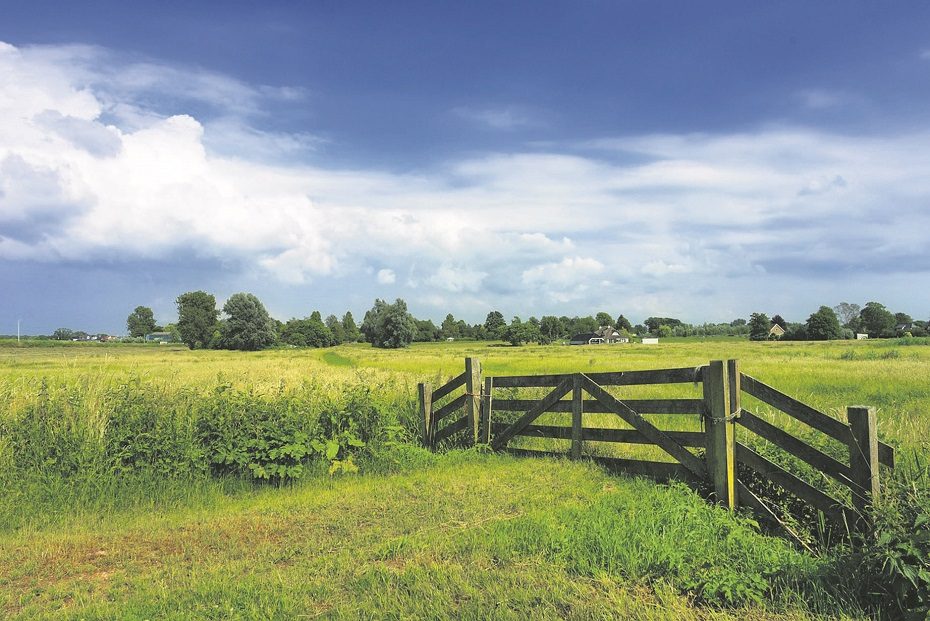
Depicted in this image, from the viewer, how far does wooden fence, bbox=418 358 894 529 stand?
586 cm

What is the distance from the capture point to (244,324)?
348 feet

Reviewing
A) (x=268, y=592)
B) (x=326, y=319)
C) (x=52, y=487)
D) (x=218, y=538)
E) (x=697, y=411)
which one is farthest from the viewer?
(x=326, y=319)

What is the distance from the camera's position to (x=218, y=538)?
6633mm

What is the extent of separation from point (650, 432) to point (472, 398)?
386cm

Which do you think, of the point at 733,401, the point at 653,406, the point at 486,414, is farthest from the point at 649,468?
the point at 486,414

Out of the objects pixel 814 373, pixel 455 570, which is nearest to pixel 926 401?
pixel 814 373

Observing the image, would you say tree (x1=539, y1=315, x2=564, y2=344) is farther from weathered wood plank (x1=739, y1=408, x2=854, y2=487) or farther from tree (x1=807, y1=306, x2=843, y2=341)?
weathered wood plank (x1=739, y1=408, x2=854, y2=487)

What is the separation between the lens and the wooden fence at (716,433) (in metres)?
5.86

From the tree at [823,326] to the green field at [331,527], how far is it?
121035 millimetres

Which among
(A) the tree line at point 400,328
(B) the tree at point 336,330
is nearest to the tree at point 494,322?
(A) the tree line at point 400,328

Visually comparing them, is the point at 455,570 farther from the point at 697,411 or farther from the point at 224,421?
the point at 224,421

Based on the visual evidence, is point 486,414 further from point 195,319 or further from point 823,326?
point 195,319

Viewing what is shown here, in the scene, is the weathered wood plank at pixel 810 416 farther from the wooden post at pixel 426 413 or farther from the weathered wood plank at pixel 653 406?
the wooden post at pixel 426 413

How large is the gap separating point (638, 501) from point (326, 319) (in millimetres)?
160236
